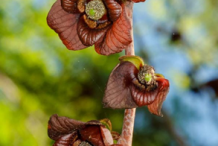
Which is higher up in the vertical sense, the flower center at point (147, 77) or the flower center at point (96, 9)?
the flower center at point (96, 9)

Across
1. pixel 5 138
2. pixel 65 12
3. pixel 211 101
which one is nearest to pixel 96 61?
pixel 211 101

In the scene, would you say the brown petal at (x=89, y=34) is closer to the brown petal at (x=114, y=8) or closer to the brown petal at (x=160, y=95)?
the brown petal at (x=114, y=8)

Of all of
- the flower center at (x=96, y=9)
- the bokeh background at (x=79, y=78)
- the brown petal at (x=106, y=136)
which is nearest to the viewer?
the brown petal at (x=106, y=136)

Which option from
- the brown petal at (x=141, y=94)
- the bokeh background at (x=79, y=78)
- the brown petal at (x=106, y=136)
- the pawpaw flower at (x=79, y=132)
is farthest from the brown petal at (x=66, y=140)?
the bokeh background at (x=79, y=78)

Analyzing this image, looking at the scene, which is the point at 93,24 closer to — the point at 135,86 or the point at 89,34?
the point at 89,34

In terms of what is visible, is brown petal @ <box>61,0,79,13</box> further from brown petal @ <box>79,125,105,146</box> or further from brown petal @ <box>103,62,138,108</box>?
brown petal @ <box>79,125,105,146</box>

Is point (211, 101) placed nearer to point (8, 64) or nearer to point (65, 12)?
point (8, 64)

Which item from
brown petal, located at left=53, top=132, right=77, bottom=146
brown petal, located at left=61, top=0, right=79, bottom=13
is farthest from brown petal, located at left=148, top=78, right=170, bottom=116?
brown petal, located at left=61, top=0, right=79, bottom=13
